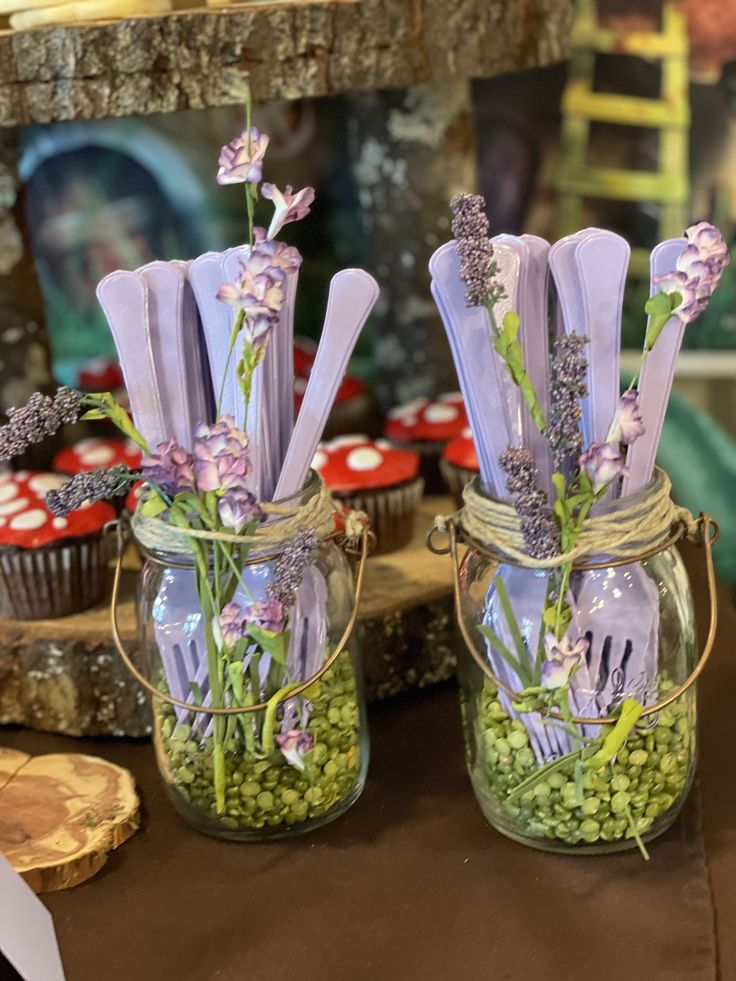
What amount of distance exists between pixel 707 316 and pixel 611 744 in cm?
69

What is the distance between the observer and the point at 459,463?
896 mm

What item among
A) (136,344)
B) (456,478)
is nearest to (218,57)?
(136,344)

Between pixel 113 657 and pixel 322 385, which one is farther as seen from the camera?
pixel 113 657

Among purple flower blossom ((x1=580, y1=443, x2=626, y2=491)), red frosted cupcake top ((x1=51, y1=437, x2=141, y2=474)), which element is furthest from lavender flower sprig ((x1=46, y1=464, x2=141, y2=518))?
red frosted cupcake top ((x1=51, y1=437, x2=141, y2=474))

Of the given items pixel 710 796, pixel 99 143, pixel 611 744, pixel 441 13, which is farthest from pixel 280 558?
pixel 99 143

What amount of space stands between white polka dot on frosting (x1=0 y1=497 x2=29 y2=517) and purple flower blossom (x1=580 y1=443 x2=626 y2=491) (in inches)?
16.9

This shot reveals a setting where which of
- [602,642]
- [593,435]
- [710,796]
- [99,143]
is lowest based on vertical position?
[710,796]

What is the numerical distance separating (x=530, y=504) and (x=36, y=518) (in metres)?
0.39

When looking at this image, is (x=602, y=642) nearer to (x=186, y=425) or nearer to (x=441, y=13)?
(x=186, y=425)

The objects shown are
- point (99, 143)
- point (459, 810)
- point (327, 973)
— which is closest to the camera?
point (327, 973)

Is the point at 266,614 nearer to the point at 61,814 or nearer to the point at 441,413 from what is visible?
the point at 61,814

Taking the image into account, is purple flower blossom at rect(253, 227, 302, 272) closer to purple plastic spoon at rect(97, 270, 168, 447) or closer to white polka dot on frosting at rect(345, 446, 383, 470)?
purple plastic spoon at rect(97, 270, 168, 447)

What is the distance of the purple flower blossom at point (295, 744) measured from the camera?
0.64 m

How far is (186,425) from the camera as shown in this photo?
0.65 m
